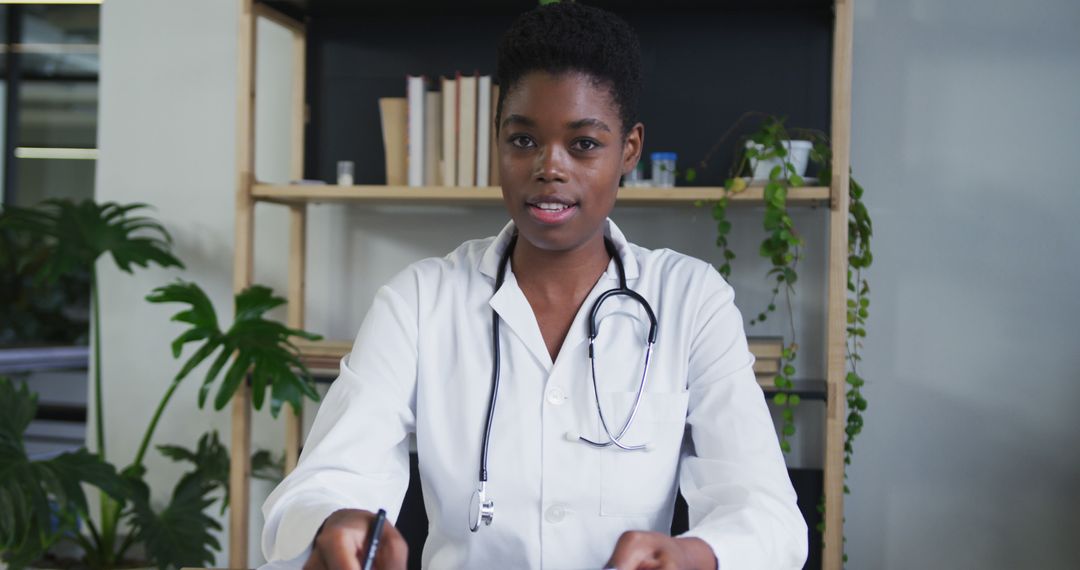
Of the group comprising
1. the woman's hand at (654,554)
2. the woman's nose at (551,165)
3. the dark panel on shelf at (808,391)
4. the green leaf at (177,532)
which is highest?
the woman's nose at (551,165)

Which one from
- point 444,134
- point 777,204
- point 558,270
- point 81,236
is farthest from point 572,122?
point 81,236

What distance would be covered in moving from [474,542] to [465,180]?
1091 mm

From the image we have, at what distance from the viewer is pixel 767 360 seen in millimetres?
2053

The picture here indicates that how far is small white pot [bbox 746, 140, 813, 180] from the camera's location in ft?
6.72

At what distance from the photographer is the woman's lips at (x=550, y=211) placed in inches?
46.3

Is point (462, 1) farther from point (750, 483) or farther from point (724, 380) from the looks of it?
point (750, 483)

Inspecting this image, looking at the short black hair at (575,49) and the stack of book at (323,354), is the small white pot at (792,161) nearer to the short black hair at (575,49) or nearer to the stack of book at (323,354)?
the short black hair at (575,49)

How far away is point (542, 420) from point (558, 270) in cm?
23

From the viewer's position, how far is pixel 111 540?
2.32 metres

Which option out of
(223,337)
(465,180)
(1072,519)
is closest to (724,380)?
(465,180)

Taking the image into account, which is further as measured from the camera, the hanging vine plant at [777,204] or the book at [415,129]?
the book at [415,129]

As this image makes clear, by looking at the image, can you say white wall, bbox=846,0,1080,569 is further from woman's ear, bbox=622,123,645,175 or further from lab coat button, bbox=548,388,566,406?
lab coat button, bbox=548,388,566,406

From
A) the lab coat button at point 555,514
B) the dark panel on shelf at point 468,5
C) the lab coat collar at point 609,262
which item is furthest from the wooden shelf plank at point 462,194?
the lab coat button at point 555,514

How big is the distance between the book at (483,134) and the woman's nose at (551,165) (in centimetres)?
96
